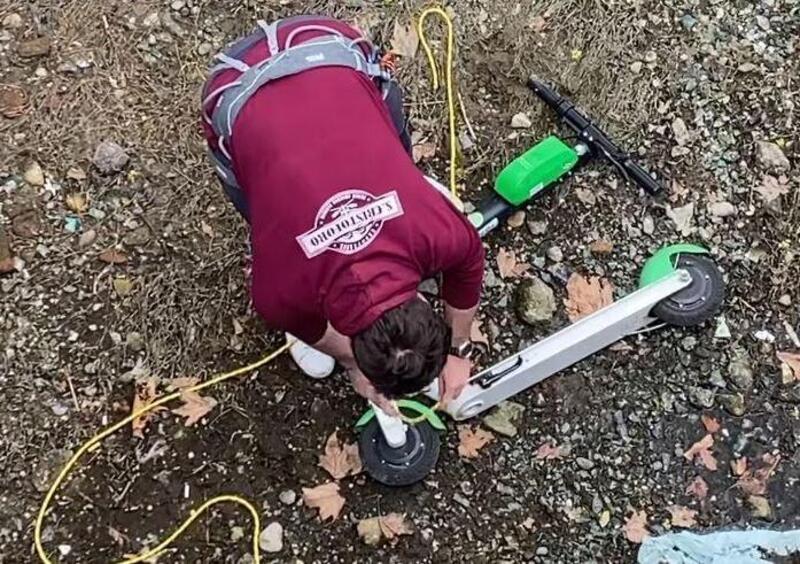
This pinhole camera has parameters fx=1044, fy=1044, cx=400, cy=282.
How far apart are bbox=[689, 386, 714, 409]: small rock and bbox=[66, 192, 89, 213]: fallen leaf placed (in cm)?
208

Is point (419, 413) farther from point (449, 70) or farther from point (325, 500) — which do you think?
point (449, 70)

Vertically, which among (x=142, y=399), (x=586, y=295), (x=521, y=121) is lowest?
(x=142, y=399)

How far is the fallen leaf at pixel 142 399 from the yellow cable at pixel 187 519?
0.04ft

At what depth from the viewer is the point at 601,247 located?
11.4 ft

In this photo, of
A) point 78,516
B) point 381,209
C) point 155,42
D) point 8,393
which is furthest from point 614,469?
point 155,42

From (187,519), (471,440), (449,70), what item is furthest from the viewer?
(449,70)

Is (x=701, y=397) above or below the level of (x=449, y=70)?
below

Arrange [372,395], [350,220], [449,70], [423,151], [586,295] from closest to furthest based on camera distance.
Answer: [350,220] < [372,395] < [586,295] < [423,151] < [449,70]

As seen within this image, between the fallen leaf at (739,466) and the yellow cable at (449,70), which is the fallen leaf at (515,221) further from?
the fallen leaf at (739,466)

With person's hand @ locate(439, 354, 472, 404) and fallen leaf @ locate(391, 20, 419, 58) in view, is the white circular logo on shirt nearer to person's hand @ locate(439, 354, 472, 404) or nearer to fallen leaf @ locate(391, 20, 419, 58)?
person's hand @ locate(439, 354, 472, 404)

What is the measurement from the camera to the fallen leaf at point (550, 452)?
319 centimetres

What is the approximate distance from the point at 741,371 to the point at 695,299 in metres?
0.27

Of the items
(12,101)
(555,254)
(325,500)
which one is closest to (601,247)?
(555,254)

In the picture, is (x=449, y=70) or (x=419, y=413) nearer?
(x=419, y=413)
